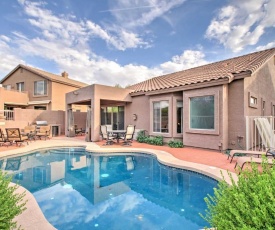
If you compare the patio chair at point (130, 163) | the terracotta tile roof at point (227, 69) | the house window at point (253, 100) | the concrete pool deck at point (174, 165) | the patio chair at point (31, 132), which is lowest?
the patio chair at point (130, 163)

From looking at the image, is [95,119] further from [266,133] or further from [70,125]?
[266,133]

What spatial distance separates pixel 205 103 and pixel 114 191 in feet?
27.2

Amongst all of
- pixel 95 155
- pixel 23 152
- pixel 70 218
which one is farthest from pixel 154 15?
pixel 70 218

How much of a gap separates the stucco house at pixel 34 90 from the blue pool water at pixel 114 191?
1718cm

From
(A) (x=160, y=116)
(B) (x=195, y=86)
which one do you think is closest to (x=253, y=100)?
(B) (x=195, y=86)

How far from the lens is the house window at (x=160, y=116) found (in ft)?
46.3

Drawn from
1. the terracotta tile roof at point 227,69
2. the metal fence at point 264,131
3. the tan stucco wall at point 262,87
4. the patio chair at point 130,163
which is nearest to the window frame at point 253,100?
the tan stucco wall at point 262,87

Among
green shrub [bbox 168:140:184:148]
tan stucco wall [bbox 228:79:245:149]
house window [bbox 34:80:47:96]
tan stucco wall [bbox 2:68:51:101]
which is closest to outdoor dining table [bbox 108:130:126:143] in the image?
green shrub [bbox 168:140:184:148]

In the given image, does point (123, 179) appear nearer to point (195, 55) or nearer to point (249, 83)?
point (249, 83)

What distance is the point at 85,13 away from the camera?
14.9 metres

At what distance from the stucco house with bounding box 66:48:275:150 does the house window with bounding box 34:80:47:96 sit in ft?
38.0

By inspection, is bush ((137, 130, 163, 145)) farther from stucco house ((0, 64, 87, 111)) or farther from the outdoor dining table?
stucco house ((0, 64, 87, 111))

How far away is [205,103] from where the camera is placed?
11656 mm

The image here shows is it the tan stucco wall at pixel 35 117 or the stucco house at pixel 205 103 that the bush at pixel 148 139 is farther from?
the tan stucco wall at pixel 35 117
